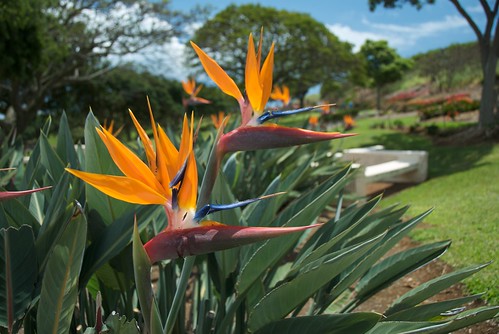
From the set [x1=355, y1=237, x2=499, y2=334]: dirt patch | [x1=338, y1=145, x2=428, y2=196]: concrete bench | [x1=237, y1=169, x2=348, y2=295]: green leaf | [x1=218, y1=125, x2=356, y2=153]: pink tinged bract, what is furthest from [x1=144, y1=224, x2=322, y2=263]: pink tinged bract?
[x1=338, y1=145, x2=428, y2=196]: concrete bench

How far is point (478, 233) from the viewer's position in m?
2.81

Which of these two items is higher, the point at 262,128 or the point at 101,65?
the point at 101,65

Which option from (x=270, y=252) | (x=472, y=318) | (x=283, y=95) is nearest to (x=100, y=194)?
(x=270, y=252)

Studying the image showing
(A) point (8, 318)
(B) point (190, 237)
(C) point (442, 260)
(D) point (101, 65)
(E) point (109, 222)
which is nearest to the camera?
(B) point (190, 237)

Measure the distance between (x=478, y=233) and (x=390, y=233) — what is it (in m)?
1.95

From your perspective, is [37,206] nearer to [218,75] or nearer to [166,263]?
[166,263]

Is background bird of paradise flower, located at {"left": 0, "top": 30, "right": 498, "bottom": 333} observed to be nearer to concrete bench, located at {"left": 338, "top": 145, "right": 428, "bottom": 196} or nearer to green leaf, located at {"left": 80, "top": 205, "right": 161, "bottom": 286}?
green leaf, located at {"left": 80, "top": 205, "right": 161, "bottom": 286}

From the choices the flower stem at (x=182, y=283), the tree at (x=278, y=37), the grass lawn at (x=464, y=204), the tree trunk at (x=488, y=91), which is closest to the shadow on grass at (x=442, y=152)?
the grass lawn at (x=464, y=204)

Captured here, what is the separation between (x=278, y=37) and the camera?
20.4m

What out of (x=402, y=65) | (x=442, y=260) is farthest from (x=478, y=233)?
(x=402, y=65)

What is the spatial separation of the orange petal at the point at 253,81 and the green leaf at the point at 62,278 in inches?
11.7

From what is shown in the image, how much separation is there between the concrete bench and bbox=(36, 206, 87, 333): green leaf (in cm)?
425

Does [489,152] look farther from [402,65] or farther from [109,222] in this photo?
[402,65]

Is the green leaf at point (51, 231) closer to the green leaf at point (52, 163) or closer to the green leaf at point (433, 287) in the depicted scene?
the green leaf at point (52, 163)
